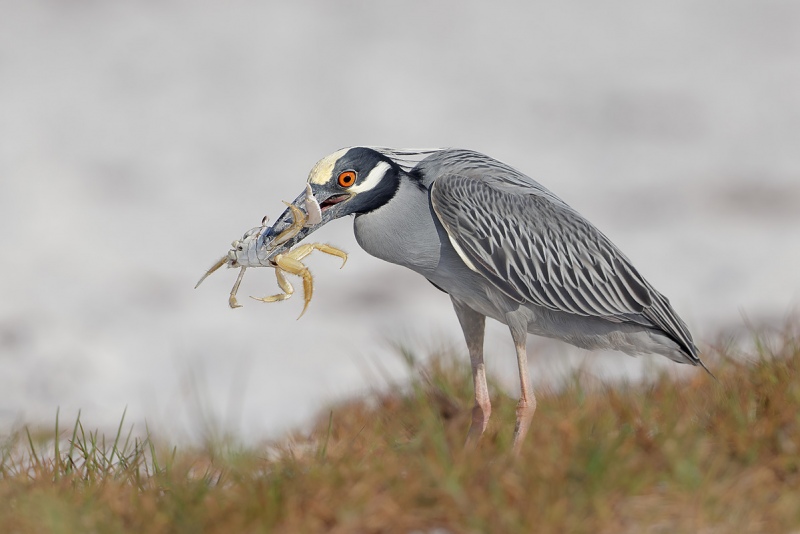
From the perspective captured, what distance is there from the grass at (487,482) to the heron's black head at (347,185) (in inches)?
48.3

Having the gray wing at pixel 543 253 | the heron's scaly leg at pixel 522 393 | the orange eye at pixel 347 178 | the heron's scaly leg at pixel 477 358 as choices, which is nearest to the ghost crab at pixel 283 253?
the orange eye at pixel 347 178

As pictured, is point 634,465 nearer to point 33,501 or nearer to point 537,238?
point 537,238

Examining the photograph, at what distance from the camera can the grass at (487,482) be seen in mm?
3629

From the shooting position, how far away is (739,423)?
14.4 ft

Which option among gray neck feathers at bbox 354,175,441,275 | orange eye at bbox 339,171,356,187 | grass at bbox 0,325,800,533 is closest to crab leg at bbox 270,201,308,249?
orange eye at bbox 339,171,356,187

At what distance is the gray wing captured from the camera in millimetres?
5277

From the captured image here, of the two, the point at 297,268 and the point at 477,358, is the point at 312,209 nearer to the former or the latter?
the point at 297,268

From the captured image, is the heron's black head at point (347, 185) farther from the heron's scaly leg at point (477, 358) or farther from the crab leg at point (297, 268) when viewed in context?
the heron's scaly leg at point (477, 358)

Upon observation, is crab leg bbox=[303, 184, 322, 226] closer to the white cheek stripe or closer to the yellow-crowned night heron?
the yellow-crowned night heron

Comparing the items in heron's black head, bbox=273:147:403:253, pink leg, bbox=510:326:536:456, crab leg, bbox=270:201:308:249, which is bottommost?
pink leg, bbox=510:326:536:456

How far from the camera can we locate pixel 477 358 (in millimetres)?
5664

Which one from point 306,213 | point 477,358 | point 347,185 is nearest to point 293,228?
point 306,213

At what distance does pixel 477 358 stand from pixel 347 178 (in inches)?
51.2

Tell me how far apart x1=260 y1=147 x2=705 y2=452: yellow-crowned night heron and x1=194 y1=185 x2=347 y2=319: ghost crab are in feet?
0.20
